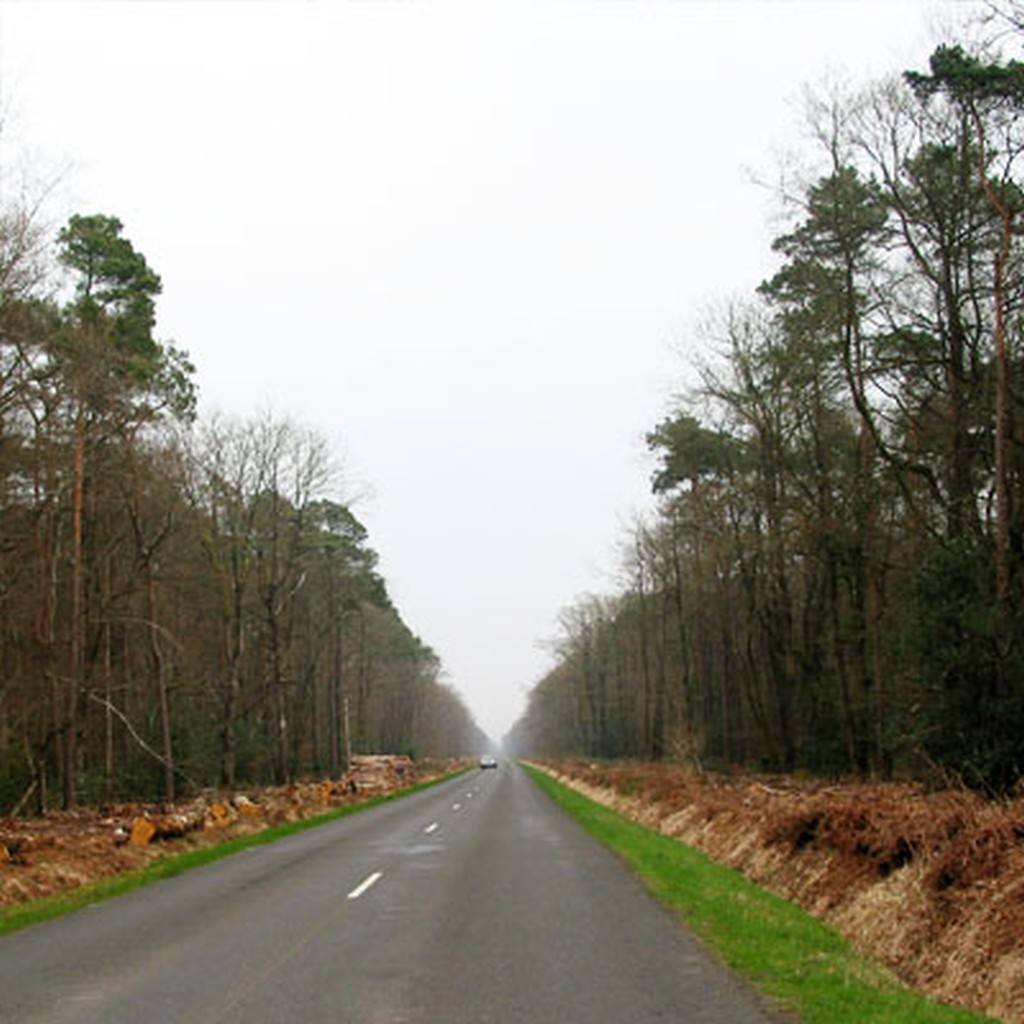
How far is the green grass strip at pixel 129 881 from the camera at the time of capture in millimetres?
12688

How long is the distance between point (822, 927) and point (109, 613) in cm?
2690

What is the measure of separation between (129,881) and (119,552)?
78.5 feet

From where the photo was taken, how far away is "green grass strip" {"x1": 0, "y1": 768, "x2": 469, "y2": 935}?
1269cm

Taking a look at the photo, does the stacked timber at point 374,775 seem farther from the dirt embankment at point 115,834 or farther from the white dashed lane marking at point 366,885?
the white dashed lane marking at point 366,885

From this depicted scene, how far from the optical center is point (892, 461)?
78.1ft

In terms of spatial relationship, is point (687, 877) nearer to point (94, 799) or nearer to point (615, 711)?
point (94, 799)

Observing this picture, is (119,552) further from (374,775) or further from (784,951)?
(784,951)

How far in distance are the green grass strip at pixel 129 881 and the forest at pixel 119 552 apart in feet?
18.2

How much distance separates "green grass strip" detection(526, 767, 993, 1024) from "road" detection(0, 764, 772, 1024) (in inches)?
11.9

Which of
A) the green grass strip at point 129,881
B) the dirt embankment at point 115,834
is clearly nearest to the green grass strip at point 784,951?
the green grass strip at point 129,881

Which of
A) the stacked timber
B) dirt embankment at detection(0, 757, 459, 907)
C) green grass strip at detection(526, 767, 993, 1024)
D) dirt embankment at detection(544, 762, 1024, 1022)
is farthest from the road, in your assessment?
the stacked timber

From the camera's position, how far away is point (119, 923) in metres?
11.9

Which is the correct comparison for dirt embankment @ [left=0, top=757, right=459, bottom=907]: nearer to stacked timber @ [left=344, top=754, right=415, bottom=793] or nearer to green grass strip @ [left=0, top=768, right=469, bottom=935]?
green grass strip @ [left=0, top=768, right=469, bottom=935]

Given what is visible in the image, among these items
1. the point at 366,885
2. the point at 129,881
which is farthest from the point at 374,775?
the point at 366,885
